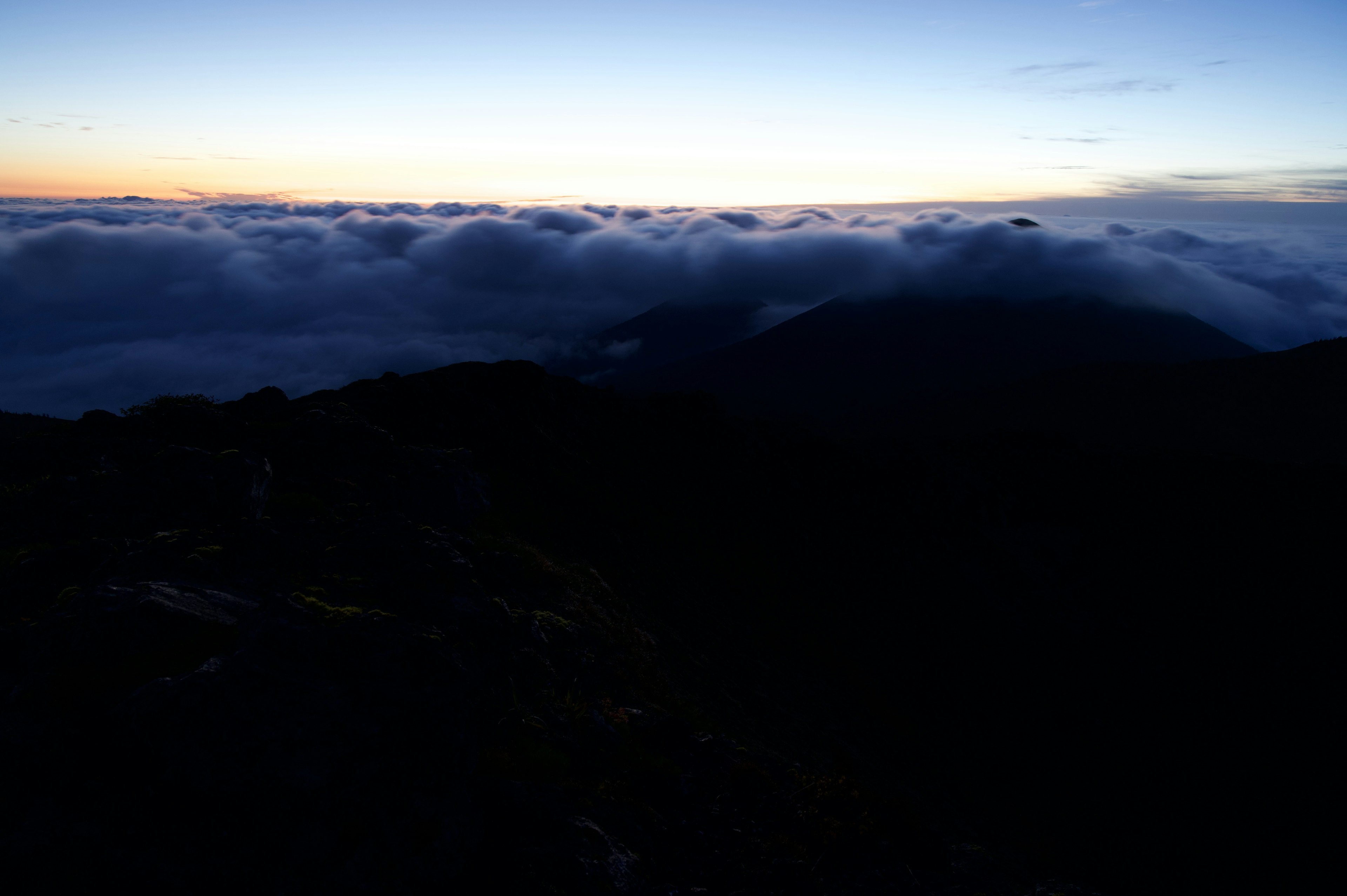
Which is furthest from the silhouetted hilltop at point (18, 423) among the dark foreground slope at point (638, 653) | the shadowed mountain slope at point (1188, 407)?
the shadowed mountain slope at point (1188, 407)

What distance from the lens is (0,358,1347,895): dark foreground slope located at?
9805 mm

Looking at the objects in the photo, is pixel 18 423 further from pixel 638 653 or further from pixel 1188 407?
pixel 1188 407

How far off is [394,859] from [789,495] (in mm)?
46280

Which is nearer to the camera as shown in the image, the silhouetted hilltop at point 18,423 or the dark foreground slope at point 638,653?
the dark foreground slope at point 638,653

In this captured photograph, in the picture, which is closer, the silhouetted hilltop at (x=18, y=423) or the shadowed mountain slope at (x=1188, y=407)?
the silhouetted hilltop at (x=18, y=423)

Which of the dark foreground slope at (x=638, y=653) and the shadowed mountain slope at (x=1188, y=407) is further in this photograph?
the shadowed mountain slope at (x=1188, y=407)

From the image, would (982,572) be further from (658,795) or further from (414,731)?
(414,731)

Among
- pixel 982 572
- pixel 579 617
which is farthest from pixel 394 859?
pixel 982 572

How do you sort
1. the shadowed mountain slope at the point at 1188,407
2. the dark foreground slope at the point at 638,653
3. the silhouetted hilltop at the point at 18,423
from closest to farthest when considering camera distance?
the dark foreground slope at the point at 638,653, the silhouetted hilltop at the point at 18,423, the shadowed mountain slope at the point at 1188,407

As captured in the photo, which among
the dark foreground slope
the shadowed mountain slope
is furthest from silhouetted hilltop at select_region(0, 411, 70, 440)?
the shadowed mountain slope

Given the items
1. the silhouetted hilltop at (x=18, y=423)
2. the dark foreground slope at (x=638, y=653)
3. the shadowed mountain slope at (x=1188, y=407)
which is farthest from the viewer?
the shadowed mountain slope at (x=1188, y=407)

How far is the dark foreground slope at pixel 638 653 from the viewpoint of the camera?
32.2ft

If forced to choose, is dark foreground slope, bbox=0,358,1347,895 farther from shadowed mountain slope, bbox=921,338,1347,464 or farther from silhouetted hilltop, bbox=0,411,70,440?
silhouetted hilltop, bbox=0,411,70,440

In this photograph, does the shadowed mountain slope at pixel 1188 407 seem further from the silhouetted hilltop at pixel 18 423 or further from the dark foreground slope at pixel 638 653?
the silhouetted hilltop at pixel 18 423
